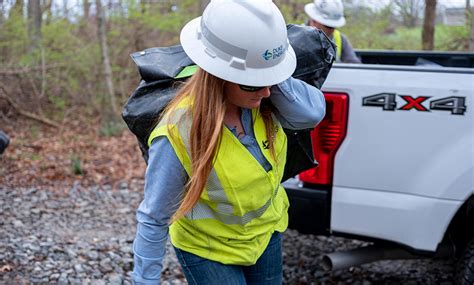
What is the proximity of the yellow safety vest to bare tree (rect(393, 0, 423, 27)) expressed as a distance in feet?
29.4

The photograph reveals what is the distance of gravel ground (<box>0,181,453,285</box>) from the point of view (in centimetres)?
438

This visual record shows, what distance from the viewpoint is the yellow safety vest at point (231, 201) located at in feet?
6.72

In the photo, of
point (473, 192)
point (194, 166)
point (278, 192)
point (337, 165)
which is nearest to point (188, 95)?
point (194, 166)

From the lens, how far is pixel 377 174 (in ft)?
11.3

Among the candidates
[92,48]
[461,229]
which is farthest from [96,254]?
[92,48]

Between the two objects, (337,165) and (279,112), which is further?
(337,165)

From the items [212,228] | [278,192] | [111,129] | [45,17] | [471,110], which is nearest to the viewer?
[212,228]

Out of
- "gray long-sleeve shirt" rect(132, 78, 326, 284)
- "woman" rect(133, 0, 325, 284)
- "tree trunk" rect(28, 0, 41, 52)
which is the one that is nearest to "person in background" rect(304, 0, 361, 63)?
"woman" rect(133, 0, 325, 284)

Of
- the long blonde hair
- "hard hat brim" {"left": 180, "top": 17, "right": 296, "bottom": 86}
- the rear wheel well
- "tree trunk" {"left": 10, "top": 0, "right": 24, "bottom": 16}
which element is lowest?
"tree trunk" {"left": 10, "top": 0, "right": 24, "bottom": 16}

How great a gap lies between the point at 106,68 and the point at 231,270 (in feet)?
30.8

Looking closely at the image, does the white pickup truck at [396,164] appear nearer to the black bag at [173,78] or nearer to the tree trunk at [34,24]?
the black bag at [173,78]

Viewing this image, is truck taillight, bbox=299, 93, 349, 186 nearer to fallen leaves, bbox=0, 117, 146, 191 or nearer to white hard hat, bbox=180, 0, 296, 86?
white hard hat, bbox=180, 0, 296, 86

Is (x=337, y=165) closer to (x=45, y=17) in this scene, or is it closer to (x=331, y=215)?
(x=331, y=215)

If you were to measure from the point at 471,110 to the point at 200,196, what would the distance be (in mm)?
1702
